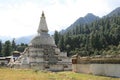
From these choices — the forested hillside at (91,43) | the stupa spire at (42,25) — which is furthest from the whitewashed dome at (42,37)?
the forested hillside at (91,43)

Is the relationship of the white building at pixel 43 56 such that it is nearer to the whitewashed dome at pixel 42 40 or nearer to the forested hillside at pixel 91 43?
the whitewashed dome at pixel 42 40

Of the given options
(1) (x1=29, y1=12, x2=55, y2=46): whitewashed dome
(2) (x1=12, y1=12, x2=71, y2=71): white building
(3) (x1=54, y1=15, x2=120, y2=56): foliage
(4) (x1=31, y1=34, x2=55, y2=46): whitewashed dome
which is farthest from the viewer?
(3) (x1=54, y1=15, x2=120, y2=56): foliage

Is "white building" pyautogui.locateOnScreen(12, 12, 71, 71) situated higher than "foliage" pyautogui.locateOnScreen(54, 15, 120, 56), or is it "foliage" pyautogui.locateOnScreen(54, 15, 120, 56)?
"foliage" pyautogui.locateOnScreen(54, 15, 120, 56)

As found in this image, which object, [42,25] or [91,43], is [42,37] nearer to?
[42,25]

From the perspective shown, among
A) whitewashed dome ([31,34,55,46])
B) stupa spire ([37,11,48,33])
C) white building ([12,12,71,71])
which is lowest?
white building ([12,12,71,71])

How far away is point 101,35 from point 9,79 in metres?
108

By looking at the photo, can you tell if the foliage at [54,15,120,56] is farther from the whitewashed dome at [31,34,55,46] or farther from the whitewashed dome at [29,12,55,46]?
the whitewashed dome at [31,34,55,46]

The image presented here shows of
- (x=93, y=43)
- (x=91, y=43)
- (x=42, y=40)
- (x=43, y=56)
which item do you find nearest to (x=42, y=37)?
(x=42, y=40)

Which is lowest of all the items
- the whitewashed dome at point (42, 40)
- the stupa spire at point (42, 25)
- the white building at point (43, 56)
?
the white building at point (43, 56)

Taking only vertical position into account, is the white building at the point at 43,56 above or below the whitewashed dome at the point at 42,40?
below

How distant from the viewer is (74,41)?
449 ft

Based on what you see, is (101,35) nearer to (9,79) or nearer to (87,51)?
(87,51)

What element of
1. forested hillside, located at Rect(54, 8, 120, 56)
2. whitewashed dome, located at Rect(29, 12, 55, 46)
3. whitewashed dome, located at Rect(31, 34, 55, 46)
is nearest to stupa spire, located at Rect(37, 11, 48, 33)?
whitewashed dome, located at Rect(29, 12, 55, 46)

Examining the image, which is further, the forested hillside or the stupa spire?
the forested hillside
